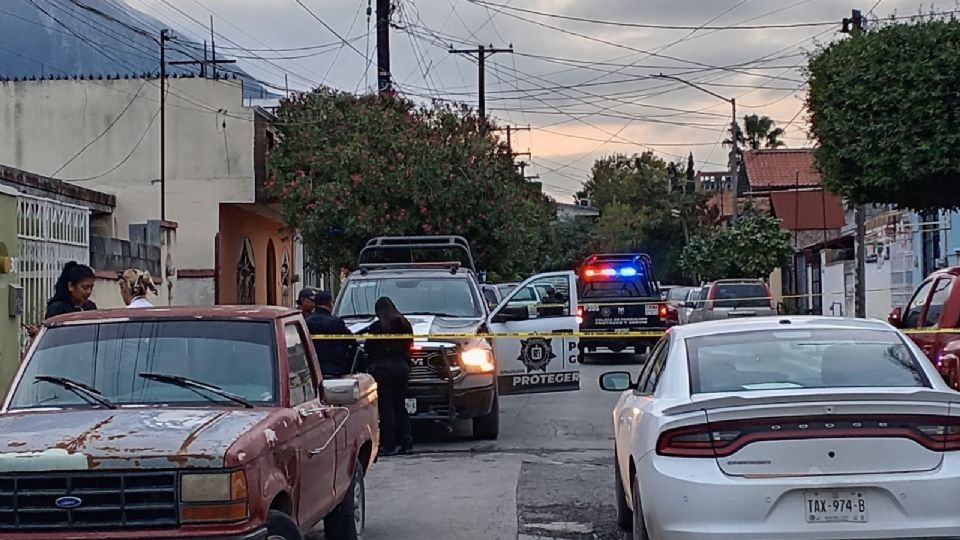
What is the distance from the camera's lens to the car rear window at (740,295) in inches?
1267

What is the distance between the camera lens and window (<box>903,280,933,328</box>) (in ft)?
41.9

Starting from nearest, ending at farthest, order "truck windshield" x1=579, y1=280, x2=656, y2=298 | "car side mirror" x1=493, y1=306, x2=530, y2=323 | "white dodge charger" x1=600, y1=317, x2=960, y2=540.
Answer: "white dodge charger" x1=600, y1=317, x2=960, y2=540
"car side mirror" x1=493, y1=306, x2=530, y2=323
"truck windshield" x1=579, y1=280, x2=656, y2=298

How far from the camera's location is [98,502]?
5.75 metres

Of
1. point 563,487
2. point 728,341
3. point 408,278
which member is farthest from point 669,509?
point 408,278

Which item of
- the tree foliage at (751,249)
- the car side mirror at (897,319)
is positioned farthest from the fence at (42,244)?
the tree foliage at (751,249)

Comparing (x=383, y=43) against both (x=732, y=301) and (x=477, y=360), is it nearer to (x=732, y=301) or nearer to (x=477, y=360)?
(x=732, y=301)

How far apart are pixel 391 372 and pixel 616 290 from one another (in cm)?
1600

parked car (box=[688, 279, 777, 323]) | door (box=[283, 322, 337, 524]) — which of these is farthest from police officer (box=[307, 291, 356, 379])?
parked car (box=[688, 279, 777, 323])

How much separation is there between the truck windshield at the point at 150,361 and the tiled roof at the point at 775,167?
56.5m

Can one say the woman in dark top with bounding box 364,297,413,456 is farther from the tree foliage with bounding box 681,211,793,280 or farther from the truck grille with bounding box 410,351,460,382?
the tree foliage with bounding box 681,211,793,280

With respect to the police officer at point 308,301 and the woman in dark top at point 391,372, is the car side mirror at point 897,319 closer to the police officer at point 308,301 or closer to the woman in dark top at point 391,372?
the woman in dark top at point 391,372

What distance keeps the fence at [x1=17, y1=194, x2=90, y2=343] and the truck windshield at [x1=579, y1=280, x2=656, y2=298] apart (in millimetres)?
15092

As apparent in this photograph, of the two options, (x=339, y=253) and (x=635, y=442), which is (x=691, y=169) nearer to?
(x=339, y=253)

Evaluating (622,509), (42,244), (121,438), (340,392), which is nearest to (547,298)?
(42,244)
